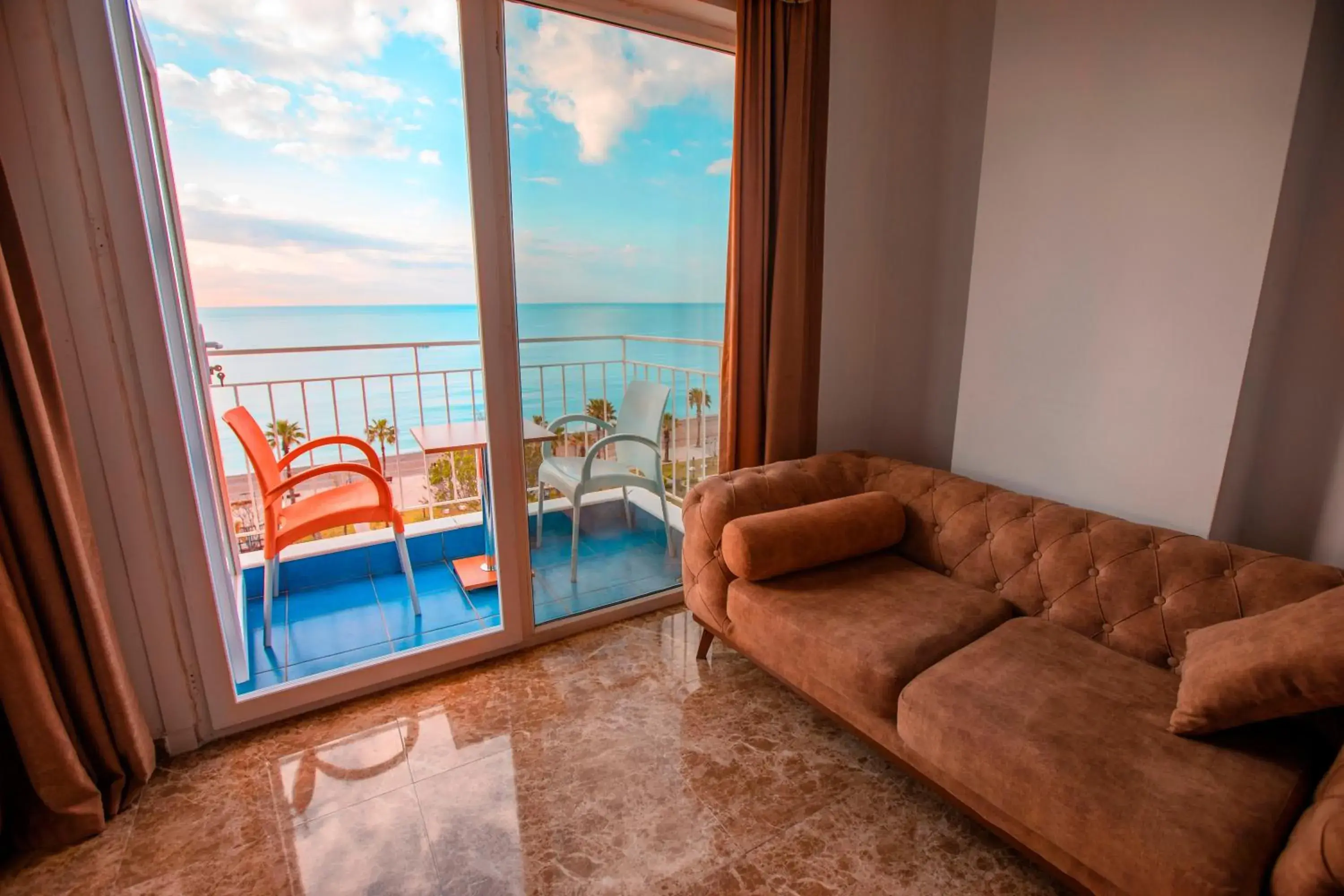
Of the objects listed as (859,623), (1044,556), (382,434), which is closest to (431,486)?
(382,434)

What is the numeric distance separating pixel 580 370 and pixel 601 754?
1403 millimetres

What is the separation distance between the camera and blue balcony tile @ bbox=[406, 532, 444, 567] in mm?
3240

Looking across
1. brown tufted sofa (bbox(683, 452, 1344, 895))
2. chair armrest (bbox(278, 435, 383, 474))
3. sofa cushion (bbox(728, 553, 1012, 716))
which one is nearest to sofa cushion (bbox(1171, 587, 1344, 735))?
brown tufted sofa (bbox(683, 452, 1344, 895))

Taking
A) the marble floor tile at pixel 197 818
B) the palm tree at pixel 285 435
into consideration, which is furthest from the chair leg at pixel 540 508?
the palm tree at pixel 285 435

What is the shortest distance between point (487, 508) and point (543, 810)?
1505 mm

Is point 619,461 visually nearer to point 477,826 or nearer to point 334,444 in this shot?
point 334,444

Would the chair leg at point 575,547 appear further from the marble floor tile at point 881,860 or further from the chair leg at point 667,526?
the marble floor tile at point 881,860

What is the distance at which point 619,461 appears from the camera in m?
2.70

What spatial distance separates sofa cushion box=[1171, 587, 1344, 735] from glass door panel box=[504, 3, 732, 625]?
6.29 ft

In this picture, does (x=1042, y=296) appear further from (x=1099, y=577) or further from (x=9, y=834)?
(x=9, y=834)

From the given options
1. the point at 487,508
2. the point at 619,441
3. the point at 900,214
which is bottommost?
the point at 487,508

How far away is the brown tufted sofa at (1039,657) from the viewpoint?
110cm

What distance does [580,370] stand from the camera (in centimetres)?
243

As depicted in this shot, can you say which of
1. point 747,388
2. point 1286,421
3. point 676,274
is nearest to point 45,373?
point 676,274
